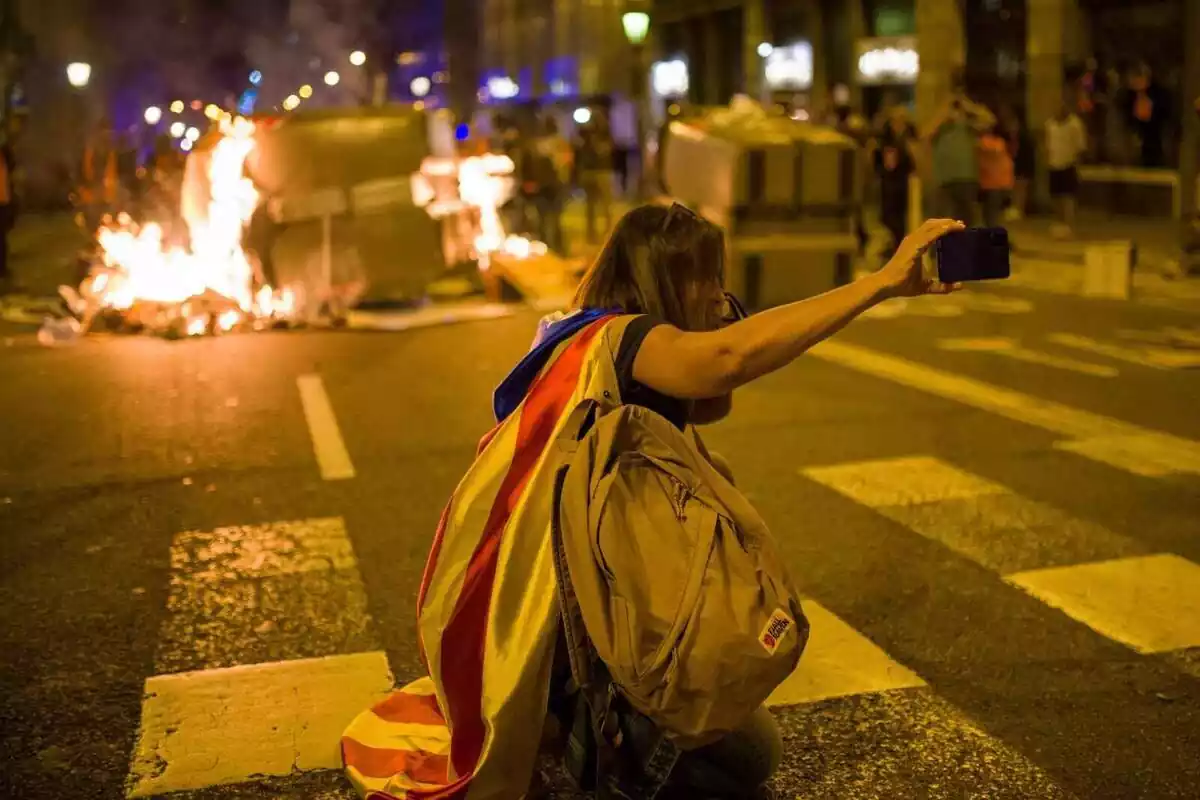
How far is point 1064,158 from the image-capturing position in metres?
19.7

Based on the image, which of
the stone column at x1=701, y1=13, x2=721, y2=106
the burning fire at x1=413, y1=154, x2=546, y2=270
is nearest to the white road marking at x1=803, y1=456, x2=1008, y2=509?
the burning fire at x1=413, y1=154, x2=546, y2=270

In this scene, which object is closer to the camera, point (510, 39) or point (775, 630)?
point (775, 630)

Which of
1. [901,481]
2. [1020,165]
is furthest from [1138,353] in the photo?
[1020,165]

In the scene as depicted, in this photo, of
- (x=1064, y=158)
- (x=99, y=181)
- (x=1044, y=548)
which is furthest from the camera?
(x=99, y=181)

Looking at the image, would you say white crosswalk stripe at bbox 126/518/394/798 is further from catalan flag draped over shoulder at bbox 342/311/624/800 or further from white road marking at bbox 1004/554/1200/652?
white road marking at bbox 1004/554/1200/652

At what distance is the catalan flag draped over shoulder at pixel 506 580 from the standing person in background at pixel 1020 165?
70.1 feet

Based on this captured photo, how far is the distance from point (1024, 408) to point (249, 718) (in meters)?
5.80

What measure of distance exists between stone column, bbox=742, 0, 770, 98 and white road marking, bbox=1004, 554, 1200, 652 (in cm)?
3185

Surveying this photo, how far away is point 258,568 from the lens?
5.93m

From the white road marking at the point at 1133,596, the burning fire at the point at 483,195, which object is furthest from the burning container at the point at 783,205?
the white road marking at the point at 1133,596

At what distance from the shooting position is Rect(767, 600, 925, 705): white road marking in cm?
448

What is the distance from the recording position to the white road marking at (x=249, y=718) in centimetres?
402

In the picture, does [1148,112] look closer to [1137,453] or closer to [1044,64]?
[1044,64]

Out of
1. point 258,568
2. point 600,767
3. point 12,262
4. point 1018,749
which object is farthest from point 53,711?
point 12,262
